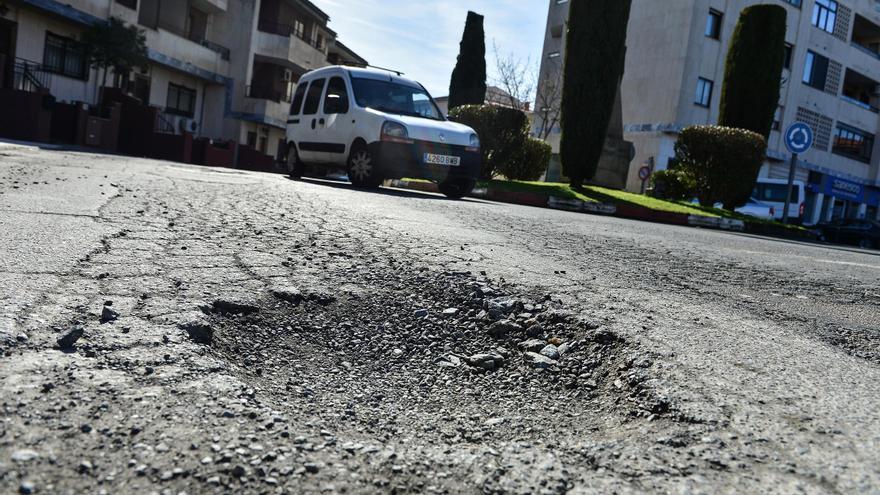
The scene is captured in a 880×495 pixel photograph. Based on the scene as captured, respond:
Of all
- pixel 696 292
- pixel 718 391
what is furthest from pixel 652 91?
pixel 718 391

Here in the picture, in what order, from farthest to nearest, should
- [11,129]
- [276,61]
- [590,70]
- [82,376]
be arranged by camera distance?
[276,61], [590,70], [11,129], [82,376]

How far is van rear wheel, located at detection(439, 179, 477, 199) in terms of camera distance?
1147 cm

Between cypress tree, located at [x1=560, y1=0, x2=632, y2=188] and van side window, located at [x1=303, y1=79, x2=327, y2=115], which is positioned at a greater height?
cypress tree, located at [x1=560, y1=0, x2=632, y2=188]

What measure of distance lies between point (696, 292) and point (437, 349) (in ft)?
6.14

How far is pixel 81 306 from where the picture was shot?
2463mm

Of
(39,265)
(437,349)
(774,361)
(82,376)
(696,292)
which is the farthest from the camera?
(696,292)

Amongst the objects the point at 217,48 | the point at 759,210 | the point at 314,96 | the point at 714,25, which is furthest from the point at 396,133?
the point at 714,25

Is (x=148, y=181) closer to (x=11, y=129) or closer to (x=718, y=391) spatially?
(x=718, y=391)

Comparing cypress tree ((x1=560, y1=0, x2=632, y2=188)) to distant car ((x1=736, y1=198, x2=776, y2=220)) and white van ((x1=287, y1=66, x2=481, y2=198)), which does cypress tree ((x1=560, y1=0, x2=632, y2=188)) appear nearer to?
distant car ((x1=736, y1=198, x2=776, y2=220))

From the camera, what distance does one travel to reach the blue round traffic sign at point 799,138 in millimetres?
15508

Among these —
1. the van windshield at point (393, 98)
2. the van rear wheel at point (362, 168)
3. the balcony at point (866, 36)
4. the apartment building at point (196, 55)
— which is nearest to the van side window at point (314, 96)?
the van windshield at point (393, 98)

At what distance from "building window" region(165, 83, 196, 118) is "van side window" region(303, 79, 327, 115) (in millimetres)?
18807

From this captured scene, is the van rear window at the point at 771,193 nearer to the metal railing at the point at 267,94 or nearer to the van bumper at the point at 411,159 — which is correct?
the van bumper at the point at 411,159

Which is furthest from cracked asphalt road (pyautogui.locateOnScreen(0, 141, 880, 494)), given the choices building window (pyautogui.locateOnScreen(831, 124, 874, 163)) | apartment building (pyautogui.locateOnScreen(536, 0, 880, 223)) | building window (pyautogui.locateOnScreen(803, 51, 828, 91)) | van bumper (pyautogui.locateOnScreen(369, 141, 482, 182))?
building window (pyautogui.locateOnScreen(831, 124, 874, 163))
